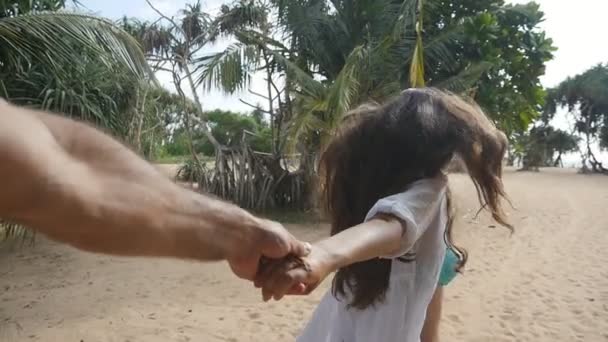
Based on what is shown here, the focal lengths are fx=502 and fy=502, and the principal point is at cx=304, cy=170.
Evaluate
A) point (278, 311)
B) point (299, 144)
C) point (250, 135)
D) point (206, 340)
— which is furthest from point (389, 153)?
point (250, 135)

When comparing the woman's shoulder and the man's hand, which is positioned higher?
the woman's shoulder

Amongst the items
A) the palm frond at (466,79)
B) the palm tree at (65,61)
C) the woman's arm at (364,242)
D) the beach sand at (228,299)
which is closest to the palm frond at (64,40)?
the palm tree at (65,61)

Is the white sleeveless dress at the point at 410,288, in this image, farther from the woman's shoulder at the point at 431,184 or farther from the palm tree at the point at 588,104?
the palm tree at the point at 588,104

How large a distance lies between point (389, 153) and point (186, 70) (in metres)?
10.3

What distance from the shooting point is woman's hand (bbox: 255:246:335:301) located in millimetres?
1049

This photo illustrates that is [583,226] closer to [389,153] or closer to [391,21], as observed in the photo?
[391,21]

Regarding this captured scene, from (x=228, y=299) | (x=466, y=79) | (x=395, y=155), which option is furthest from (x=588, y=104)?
(x=395, y=155)

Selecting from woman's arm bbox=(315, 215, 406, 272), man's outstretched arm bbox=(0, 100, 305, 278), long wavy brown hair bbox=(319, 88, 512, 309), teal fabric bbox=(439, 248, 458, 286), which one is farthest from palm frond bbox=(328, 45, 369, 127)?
man's outstretched arm bbox=(0, 100, 305, 278)

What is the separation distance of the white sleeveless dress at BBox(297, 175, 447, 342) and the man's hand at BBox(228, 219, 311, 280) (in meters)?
0.33

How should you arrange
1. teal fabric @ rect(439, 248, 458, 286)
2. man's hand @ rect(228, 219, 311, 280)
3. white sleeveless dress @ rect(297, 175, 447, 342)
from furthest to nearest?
teal fabric @ rect(439, 248, 458, 286), white sleeveless dress @ rect(297, 175, 447, 342), man's hand @ rect(228, 219, 311, 280)

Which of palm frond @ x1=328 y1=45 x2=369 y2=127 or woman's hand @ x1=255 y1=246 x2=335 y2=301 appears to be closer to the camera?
woman's hand @ x1=255 y1=246 x2=335 y2=301

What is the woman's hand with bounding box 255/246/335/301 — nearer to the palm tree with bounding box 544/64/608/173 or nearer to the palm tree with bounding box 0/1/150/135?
the palm tree with bounding box 0/1/150/135

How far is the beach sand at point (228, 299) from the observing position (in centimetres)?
522

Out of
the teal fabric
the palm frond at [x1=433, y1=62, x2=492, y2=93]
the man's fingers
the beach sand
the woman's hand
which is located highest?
the palm frond at [x1=433, y1=62, x2=492, y2=93]
